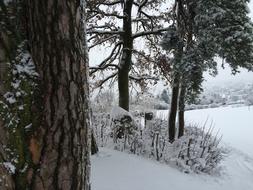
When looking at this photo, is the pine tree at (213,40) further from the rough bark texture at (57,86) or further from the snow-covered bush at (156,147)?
the rough bark texture at (57,86)

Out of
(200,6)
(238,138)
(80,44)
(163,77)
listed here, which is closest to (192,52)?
(200,6)

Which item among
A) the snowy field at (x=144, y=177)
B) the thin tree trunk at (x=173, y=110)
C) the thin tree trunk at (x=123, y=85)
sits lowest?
the snowy field at (x=144, y=177)

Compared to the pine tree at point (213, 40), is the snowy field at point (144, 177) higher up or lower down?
lower down

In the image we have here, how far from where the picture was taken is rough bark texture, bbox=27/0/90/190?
1.47 meters

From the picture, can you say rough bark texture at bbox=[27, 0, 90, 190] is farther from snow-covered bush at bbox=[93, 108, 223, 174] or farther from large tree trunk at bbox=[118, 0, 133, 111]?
large tree trunk at bbox=[118, 0, 133, 111]

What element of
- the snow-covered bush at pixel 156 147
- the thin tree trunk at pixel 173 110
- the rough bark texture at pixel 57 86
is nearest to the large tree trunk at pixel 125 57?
the thin tree trunk at pixel 173 110

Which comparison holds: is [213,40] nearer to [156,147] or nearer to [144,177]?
[156,147]

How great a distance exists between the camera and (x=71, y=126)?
5.06ft

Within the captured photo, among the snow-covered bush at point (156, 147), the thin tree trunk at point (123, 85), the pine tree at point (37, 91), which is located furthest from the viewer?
the thin tree trunk at point (123, 85)

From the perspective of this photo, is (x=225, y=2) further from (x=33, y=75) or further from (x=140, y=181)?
(x=33, y=75)

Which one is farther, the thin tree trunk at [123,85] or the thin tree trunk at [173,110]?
the thin tree trunk at [123,85]

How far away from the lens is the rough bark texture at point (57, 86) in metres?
1.47

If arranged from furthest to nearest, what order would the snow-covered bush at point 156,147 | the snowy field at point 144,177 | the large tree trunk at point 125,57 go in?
the large tree trunk at point 125,57 → the snow-covered bush at point 156,147 → the snowy field at point 144,177

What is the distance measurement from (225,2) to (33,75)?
18.6ft
